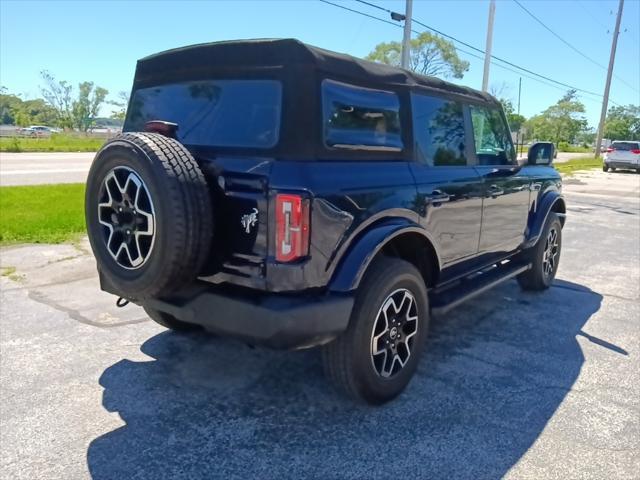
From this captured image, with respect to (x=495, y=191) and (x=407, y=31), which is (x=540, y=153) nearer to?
(x=495, y=191)

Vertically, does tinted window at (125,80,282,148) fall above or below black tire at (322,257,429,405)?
above

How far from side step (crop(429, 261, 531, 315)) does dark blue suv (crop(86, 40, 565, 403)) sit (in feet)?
0.11

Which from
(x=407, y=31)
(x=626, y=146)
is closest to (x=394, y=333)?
(x=407, y=31)

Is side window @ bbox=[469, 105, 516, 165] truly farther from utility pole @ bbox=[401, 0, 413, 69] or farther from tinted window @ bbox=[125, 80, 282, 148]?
utility pole @ bbox=[401, 0, 413, 69]

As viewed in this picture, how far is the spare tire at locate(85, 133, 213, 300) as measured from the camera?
2385mm

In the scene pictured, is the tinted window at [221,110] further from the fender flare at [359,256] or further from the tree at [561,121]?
the tree at [561,121]

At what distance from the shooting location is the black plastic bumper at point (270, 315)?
240 cm

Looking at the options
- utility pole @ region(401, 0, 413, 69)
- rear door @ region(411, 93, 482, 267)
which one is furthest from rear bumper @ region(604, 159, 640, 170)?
rear door @ region(411, 93, 482, 267)

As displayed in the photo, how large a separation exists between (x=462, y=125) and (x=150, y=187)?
2.56 metres

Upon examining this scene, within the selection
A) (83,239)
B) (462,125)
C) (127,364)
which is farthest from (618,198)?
(127,364)

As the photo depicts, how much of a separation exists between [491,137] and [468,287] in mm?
1424

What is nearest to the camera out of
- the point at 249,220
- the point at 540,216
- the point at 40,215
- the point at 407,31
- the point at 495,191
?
the point at 249,220

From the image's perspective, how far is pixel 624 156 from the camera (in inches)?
1064

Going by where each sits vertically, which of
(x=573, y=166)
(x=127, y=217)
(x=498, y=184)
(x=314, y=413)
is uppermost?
(x=498, y=184)
